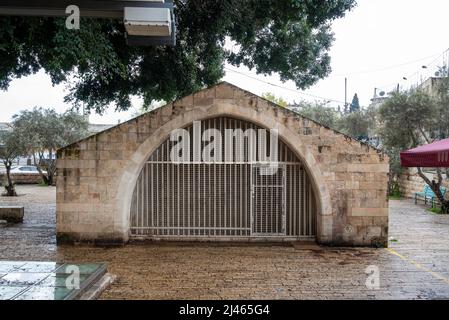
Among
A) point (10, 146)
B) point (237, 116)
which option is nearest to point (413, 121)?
point (237, 116)

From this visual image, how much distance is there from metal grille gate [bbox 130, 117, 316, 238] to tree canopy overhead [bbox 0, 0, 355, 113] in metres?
2.80

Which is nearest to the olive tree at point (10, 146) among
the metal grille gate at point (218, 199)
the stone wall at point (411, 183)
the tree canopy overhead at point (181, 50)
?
the tree canopy overhead at point (181, 50)

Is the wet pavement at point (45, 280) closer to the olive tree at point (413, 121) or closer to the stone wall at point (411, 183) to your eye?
the olive tree at point (413, 121)

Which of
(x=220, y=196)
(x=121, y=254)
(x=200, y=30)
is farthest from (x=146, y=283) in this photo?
(x=200, y=30)

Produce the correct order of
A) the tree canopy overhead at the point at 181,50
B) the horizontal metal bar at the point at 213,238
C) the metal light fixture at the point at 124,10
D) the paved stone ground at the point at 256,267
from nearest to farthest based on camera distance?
the metal light fixture at the point at 124,10 → the paved stone ground at the point at 256,267 → the tree canopy overhead at the point at 181,50 → the horizontal metal bar at the point at 213,238

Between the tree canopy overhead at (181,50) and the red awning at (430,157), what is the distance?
4347 millimetres

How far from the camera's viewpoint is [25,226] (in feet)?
43.9

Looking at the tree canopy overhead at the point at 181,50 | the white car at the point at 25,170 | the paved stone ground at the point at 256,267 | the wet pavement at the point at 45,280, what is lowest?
the paved stone ground at the point at 256,267

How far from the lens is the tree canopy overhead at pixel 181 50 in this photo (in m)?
9.09

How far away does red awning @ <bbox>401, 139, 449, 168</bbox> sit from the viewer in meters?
6.69

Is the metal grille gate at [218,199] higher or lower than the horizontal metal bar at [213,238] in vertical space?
higher

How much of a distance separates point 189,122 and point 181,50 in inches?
137
